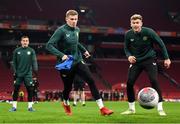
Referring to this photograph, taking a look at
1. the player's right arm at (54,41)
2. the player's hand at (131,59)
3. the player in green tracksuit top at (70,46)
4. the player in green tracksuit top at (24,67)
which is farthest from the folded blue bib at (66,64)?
the player in green tracksuit top at (24,67)

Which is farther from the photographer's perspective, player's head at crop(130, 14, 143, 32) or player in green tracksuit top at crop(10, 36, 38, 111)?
player in green tracksuit top at crop(10, 36, 38, 111)

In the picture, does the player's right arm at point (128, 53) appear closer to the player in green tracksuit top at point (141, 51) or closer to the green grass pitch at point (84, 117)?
the player in green tracksuit top at point (141, 51)

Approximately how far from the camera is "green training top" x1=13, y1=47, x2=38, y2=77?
13.4 m

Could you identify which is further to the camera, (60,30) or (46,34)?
(46,34)

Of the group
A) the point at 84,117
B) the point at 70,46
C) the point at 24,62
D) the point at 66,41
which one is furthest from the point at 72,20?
the point at 24,62

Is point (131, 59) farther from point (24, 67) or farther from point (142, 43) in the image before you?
point (24, 67)

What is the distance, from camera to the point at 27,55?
1355 centimetres

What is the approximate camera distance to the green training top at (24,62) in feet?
44.1

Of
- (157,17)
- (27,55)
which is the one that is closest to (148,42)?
(27,55)

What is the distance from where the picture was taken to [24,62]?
13477 millimetres

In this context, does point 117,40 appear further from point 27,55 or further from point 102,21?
point 27,55

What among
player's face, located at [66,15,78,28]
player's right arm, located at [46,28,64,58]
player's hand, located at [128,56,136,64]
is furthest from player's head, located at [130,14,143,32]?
player's right arm, located at [46,28,64,58]

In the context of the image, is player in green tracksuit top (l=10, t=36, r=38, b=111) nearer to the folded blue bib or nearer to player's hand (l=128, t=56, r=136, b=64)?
the folded blue bib

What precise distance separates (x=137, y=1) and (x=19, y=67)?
32.5 meters
